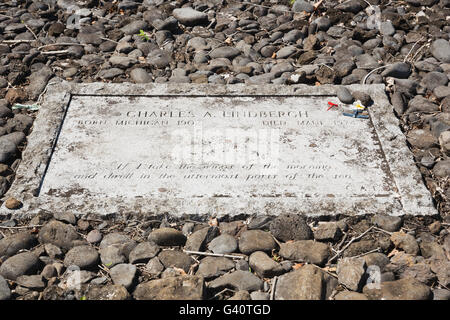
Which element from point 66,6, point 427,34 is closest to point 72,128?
point 66,6

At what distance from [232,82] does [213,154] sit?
108cm

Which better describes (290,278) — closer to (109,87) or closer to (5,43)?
(109,87)

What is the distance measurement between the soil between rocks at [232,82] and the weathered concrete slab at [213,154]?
5.3 inches

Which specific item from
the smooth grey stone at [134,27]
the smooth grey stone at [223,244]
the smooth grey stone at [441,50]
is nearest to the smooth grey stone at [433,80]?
the smooth grey stone at [441,50]

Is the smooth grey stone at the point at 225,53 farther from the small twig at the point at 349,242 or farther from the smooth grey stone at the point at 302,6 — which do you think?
the small twig at the point at 349,242

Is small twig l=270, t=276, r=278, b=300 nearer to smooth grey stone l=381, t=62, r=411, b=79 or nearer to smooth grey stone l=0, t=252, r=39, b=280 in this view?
smooth grey stone l=0, t=252, r=39, b=280

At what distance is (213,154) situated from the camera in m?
3.81

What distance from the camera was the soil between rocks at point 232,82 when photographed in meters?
2.94

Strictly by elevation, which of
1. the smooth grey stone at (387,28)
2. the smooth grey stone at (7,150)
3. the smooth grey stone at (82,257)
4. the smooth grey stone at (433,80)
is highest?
the smooth grey stone at (7,150)

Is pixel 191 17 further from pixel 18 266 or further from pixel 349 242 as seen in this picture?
pixel 18 266

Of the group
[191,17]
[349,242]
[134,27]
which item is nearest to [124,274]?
[349,242]

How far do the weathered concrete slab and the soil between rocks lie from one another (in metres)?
0.13

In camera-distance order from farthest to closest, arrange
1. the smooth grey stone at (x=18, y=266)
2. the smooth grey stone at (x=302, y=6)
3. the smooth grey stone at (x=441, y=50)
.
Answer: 1. the smooth grey stone at (x=302, y=6)
2. the smooth grey stone at (x=441, y=50)
3. the smooth grey stone at (x=18, y=266)

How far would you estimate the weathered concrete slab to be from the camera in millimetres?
3441
